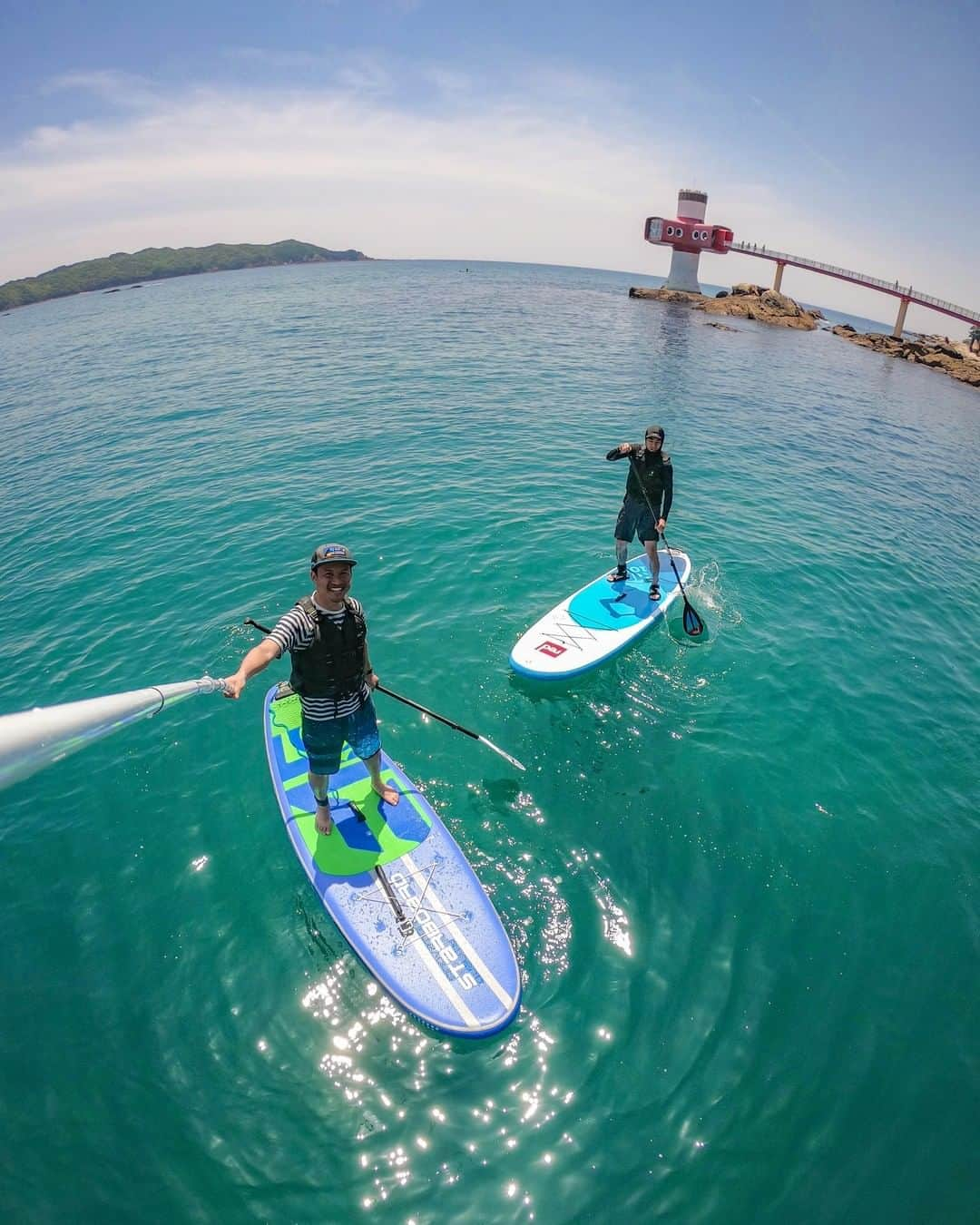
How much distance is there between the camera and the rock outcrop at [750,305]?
73000 mm

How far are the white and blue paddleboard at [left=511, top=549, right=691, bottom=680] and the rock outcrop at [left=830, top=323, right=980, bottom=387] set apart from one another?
5805cm

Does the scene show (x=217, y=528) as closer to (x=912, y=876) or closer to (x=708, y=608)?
(x=708, y=608)

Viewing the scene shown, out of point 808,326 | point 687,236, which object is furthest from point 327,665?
point 687,236

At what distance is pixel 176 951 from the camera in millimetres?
6617

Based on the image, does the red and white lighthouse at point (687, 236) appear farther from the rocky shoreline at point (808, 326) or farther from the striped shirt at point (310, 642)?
the striped shirt at point (310, 642)

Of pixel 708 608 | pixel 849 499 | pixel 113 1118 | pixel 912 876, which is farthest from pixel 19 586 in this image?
pixel 849 499

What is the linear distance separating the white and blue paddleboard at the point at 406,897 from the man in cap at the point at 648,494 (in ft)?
21.3

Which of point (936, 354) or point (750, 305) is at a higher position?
point (750, 305)

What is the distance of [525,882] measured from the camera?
23.4ft

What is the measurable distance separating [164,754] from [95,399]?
27.9 meters

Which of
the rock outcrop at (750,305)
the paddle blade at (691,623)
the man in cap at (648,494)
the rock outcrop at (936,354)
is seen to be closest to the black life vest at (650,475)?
the man in cap at (648,494)

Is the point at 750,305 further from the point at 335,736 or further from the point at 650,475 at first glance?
the point at 335,736

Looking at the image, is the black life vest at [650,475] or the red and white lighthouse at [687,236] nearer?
the black life vest at [650,475]

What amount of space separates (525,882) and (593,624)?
5.26 m
